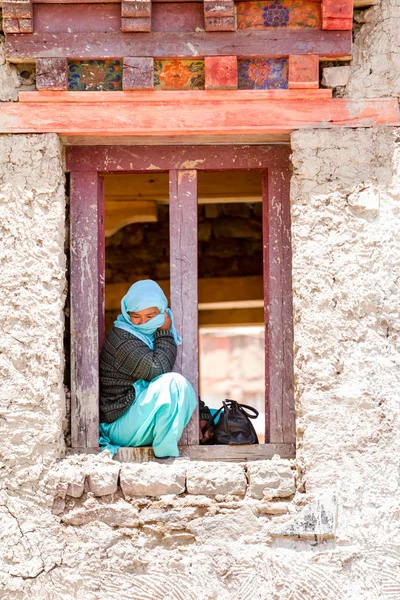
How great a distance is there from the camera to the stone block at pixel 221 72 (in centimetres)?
478

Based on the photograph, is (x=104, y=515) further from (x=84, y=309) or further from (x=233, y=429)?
(x=84, y=309)

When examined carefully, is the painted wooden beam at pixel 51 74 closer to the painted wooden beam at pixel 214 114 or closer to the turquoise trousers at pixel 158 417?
the painted wooden beam at pixel 214 114

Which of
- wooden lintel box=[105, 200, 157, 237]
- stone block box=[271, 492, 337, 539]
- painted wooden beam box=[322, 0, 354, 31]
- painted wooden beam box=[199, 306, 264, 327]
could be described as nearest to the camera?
stone block box=[271, 492, 337, 539]

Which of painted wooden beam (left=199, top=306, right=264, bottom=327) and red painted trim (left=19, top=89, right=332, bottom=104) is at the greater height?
red painted trim (left=19, top=89, right=332, bottom=104)

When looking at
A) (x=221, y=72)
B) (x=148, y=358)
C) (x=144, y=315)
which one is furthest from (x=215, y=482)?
(x=221, y=72)

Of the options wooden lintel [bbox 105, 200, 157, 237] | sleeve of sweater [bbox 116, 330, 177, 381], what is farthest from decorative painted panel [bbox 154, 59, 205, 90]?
wooden lintel [bbox 105, 200, 157, 237]

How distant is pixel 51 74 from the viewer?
4.80 m

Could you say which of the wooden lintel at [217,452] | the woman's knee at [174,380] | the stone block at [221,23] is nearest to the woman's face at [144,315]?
the woman's knee at [174,380]

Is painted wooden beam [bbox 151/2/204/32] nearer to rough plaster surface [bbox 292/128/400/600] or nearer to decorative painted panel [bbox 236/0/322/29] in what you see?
decorative painted panel [bbox 236/0/322/29]

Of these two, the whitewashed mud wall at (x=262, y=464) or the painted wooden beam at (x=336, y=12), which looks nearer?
the whitewashed mud wall at (x=262, y=464)

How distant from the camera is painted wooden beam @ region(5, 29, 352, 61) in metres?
4.80

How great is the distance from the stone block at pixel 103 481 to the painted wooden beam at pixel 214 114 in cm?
153

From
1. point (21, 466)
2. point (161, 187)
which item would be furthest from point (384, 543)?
point (161, 187)

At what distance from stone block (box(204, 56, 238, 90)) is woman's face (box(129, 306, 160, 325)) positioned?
42.8 inches
